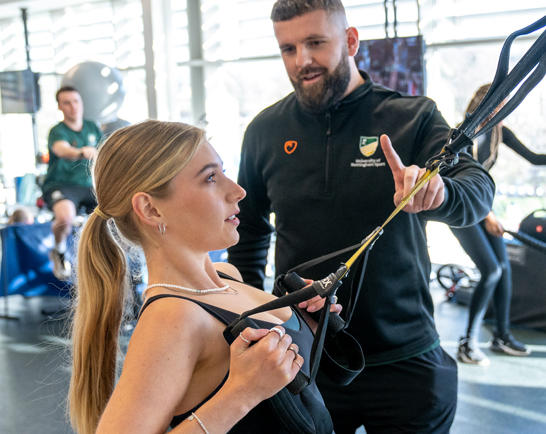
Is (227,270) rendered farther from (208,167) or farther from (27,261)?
(27,261)

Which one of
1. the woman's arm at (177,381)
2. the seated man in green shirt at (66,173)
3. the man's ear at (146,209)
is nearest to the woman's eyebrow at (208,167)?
the man's ear at (146,209)

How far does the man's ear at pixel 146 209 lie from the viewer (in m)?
1.12

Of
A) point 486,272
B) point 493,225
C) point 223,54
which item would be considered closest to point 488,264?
point 486,272

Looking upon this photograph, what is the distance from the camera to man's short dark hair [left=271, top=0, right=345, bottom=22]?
4.96ft

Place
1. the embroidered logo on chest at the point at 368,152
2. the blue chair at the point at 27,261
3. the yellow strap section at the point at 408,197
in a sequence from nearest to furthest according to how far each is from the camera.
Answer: the yellow strap section at the point at 408,197 → the embroidered logo on chest at the point at 368,152 → the blue chair at the point at 27,261

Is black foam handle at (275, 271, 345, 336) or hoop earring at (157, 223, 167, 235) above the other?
hoop earring at (157, 223, 167, 235)

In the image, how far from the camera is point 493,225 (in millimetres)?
3574

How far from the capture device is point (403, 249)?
4.98 ft

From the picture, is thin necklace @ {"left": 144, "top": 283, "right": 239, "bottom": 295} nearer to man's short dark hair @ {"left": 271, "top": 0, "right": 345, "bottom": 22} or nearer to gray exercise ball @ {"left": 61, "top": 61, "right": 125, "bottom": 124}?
man's short dark hair @ {"left": 271, "top": 0, "right": 345, "bottom": 22}

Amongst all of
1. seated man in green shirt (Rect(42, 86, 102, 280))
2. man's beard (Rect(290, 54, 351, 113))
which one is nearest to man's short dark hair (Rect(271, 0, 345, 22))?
man's beard (Rect(290, 54, 351, 113))

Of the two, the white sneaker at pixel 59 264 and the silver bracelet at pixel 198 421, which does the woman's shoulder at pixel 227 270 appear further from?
the white sneaker at pixel 59 264

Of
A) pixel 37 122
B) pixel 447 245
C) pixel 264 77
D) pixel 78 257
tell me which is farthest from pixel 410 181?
pixel 37 122

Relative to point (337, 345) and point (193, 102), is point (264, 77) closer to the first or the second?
point (193, 102)

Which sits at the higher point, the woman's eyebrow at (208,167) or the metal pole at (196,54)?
the metal pole at (196,54)
